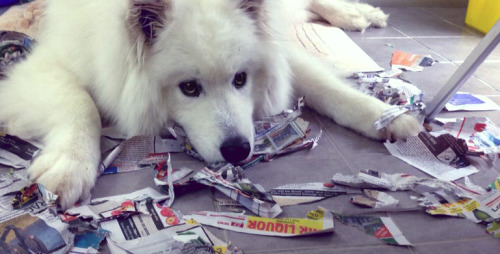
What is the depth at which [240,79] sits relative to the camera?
1716 millimetres

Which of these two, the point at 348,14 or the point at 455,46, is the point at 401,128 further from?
the point at 348,14

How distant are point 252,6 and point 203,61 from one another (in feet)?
1.09

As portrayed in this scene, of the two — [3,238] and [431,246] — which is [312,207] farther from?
[3,238]

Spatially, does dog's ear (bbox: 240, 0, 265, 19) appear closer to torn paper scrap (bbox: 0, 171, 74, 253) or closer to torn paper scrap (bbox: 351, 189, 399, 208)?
torn paper scrap (bbox: 351, 189, 399, 208)

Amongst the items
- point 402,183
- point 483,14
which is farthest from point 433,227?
point 483,14

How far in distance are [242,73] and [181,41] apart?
0.27 meters

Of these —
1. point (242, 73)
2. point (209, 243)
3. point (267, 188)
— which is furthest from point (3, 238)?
point (242, 73)

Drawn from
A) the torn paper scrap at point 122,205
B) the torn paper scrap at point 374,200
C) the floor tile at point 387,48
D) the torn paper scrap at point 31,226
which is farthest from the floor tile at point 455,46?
the torn paper scrap at point 31,226

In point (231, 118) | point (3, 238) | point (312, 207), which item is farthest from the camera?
point (231, 118)

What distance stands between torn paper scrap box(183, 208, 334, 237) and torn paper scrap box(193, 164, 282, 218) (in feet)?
0.14

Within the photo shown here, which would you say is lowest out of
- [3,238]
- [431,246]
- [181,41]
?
[431,246]

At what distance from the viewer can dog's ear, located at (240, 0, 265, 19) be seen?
1688 mm

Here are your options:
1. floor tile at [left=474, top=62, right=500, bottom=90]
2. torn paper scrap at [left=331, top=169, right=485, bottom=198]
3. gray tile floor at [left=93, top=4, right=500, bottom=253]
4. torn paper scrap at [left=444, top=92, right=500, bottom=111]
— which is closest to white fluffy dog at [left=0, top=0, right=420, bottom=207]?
gray tile floor at [left=93, top=4, right=500, bottom=253]

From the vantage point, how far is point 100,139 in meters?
1.80
